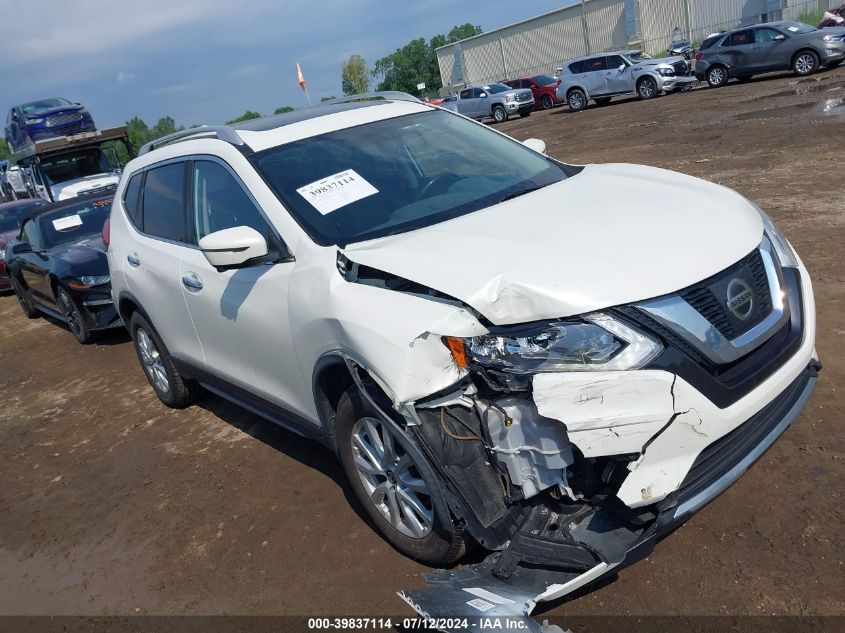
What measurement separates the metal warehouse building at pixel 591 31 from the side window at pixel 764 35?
87.9ft

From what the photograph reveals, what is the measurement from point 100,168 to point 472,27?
120 meters

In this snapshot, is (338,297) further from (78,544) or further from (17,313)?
(17,313)

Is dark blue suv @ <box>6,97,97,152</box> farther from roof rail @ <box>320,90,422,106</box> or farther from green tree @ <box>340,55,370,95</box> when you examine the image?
green tree @ <box>340,55,370,95</box>

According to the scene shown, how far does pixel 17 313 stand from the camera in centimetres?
1190

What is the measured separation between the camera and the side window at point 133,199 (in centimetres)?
531

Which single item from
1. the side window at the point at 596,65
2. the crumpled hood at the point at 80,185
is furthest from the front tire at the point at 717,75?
the crumpled hood at the point at 80,185

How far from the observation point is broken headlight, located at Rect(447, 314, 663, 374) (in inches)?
100

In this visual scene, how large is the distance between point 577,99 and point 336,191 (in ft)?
83.2

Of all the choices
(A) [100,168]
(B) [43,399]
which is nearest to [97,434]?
(B) [43,399]

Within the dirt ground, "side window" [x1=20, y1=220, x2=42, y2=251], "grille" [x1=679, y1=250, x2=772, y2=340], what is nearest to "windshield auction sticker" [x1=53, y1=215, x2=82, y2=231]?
"side window" [x1=20, y1=220, x2=42, y2=251]

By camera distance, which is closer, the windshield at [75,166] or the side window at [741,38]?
the windshield at [75,166]

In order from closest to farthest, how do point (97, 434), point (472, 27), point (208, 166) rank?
1. point (208, 166)
2. point (97, 434)
3. point (472, 27)

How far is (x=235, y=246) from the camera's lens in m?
3.45

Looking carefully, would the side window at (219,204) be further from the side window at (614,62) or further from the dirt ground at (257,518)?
the side window at (614,62)
